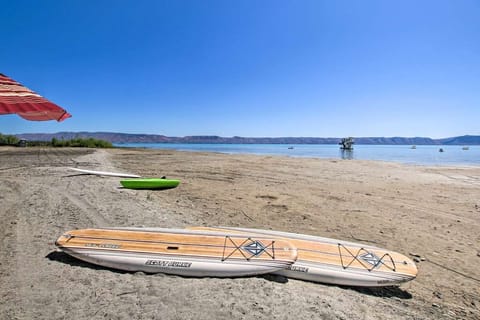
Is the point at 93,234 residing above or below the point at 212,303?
above

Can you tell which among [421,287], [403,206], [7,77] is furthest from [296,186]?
[7,77]

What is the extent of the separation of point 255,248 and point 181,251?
103 centimetres

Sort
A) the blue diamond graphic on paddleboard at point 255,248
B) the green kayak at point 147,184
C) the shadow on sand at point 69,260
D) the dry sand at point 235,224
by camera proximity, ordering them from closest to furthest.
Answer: the dry sand at point 235,224, the shadow on sand at point 69,260, the blue diamond graphic on paddleboard at point 255,248, the green kayak at point 147,184

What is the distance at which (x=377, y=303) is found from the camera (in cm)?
259

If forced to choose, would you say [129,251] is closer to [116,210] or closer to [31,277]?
[31,277]

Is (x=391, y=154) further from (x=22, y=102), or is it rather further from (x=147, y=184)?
(x=22, y=102)

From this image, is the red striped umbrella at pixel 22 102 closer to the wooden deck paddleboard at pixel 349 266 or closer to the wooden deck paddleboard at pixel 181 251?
the wooden deck paddleboard at pixel 181 251

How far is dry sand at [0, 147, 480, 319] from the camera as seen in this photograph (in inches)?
92.5

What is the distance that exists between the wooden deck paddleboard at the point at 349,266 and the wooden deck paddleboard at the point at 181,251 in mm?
227

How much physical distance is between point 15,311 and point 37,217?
3.35 m

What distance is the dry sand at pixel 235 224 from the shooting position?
2350 mm

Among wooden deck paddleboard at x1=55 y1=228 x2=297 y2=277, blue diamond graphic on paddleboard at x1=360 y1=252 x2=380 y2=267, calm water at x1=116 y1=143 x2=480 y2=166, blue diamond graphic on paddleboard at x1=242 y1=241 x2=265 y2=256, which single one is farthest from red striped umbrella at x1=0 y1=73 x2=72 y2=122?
calm water at x1=116 y1=143 x2=480 y2=166

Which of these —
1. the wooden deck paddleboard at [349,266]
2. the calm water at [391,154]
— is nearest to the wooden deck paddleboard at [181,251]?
the wooden deck paddleboard at [349,266]

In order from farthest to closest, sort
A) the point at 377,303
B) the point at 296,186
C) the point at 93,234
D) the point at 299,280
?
the point at 296,186 → the point at 93,234 → the point at 299,280 → the point at 377,303
